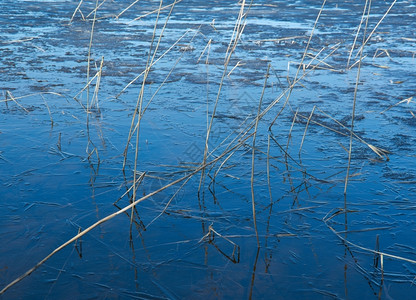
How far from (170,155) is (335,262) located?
166 cm

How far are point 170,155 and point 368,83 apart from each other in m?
3.12

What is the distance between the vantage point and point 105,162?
368 cm

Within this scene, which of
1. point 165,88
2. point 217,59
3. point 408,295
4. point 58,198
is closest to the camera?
point 408,295

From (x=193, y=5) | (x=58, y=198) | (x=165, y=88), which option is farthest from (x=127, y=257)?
(x=193, y=5)

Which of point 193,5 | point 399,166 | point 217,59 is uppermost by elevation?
point 399,166

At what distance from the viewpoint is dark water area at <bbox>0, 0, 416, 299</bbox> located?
2424 mm

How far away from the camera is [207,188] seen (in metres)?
3.34

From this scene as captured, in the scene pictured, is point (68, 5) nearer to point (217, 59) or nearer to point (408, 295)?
point (217, 59)

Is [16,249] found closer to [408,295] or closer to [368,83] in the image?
[408,295]

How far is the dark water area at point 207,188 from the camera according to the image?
2.42 m

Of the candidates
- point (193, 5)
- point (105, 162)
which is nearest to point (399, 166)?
point (105, 162)

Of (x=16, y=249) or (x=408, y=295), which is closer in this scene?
(x=408, y=295)

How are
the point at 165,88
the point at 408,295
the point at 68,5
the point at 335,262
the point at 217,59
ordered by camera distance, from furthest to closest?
1. the point at 68,5
2. the point at 217,59
3. the point at 165,88
4. the point at 335,262
5. the point at 408,295

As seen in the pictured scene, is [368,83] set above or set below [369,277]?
below
